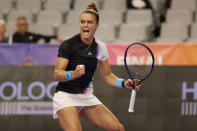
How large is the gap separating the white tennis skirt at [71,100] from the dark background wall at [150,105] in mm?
2422

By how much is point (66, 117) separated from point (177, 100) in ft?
9.91

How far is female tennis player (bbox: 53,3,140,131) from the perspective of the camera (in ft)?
15.4

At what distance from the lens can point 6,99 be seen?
24.8ft

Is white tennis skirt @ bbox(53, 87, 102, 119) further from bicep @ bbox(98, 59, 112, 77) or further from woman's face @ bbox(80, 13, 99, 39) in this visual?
woman's face @ bbox(80, 13, 99, 39)

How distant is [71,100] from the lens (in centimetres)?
483

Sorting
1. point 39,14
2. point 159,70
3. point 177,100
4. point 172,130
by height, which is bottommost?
point 172,130

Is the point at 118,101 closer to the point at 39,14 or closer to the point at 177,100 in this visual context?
the point at 177,100

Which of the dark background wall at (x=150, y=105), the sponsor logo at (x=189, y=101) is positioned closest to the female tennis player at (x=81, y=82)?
the dark background wall at (x=150, y=105)

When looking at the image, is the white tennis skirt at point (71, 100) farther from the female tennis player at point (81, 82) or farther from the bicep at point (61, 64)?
the bicep at point (61, 64)

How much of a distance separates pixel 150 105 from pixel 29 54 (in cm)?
209

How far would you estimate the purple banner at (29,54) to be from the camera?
7.53 m

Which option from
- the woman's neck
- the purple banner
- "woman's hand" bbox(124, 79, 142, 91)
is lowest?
"woman's hand" bbox(124, 79, 142, 91)

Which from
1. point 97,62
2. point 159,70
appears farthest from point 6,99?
point 97,62

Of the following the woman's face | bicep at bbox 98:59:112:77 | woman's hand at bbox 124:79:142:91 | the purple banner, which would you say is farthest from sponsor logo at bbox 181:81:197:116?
the woman's face
